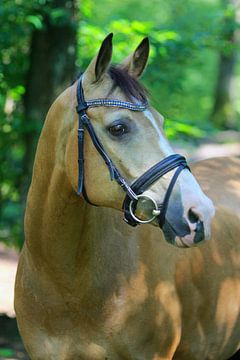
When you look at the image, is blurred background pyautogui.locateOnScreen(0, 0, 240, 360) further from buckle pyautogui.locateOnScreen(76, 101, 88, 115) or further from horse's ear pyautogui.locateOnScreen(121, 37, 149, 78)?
buckle pyautogui.locateOnScreen(76, 101, 88, 115)

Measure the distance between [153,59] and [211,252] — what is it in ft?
9.47

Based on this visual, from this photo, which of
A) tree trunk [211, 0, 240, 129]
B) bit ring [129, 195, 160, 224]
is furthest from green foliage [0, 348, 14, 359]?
tree trunk [211, 0, 240, 129]

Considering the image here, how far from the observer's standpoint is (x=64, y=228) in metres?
3.86

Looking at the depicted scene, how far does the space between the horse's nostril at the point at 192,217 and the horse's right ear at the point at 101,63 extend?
830 millimetres

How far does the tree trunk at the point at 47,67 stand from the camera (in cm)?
679

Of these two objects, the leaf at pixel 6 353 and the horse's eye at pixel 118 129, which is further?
the leaf at pixel 6 353

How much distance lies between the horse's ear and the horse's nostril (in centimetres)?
86

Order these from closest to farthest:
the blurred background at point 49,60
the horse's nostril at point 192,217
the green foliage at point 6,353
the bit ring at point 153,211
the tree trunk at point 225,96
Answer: the horse's nostril at point 192,217, the bit ring at point 153,211, the green foliage at point 6,353, the blurred background at point 49,60, the tree trunk at point 225,96

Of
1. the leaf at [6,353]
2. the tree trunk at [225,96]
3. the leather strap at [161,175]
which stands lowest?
the tree trunk at [225,96]

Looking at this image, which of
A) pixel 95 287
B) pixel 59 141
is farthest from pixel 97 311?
pixel 59 141

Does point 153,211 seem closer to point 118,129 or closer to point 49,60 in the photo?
point 118,129

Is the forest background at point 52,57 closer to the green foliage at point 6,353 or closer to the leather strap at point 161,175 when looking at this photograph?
the green foliage at point 6,353

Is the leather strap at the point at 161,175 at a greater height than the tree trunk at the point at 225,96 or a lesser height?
greater

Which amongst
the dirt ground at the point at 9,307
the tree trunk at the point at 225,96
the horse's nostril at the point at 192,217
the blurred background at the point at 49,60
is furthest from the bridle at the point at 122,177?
the tree trunk at the point at 225,96
